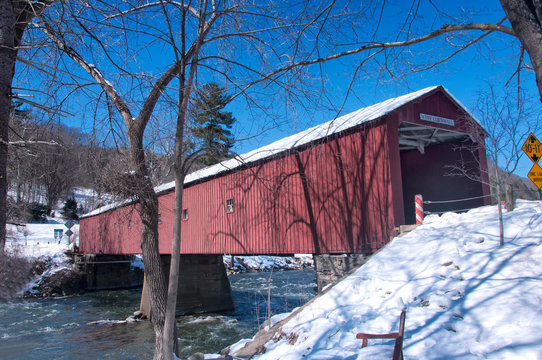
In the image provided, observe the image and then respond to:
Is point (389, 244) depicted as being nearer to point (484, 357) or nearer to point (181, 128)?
point (484, 357)

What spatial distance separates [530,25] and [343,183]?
5552mm

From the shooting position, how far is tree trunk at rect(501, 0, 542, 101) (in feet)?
8.95

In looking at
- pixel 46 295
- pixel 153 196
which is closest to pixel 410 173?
pixel 153 196

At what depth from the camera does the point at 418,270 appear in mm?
5453

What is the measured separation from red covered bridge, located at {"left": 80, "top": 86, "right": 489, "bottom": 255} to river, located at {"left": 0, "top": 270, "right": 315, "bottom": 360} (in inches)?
57.7

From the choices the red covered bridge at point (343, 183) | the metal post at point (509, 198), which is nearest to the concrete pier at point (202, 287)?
the red covered bridge at point (343, 183)

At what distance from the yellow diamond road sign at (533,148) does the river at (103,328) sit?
4.91 meters

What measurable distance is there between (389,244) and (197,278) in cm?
1125

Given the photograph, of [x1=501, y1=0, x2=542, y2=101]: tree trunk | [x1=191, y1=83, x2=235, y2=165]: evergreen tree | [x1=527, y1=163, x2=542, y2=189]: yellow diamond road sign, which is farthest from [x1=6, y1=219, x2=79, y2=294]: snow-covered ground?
[x1=501, y1=0, x2=542, y2=101]: tree trunk

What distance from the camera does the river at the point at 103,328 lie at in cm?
1012

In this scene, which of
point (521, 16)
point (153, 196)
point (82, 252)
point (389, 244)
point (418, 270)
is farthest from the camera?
point (82, 252)

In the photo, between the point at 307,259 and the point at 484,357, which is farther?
the point at 307,259

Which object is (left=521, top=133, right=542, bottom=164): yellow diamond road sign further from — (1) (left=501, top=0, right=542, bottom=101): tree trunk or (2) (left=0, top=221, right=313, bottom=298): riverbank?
(2) (left=0, top=221, right=313, bottom=298): riverbank

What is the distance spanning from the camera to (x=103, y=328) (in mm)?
13055
